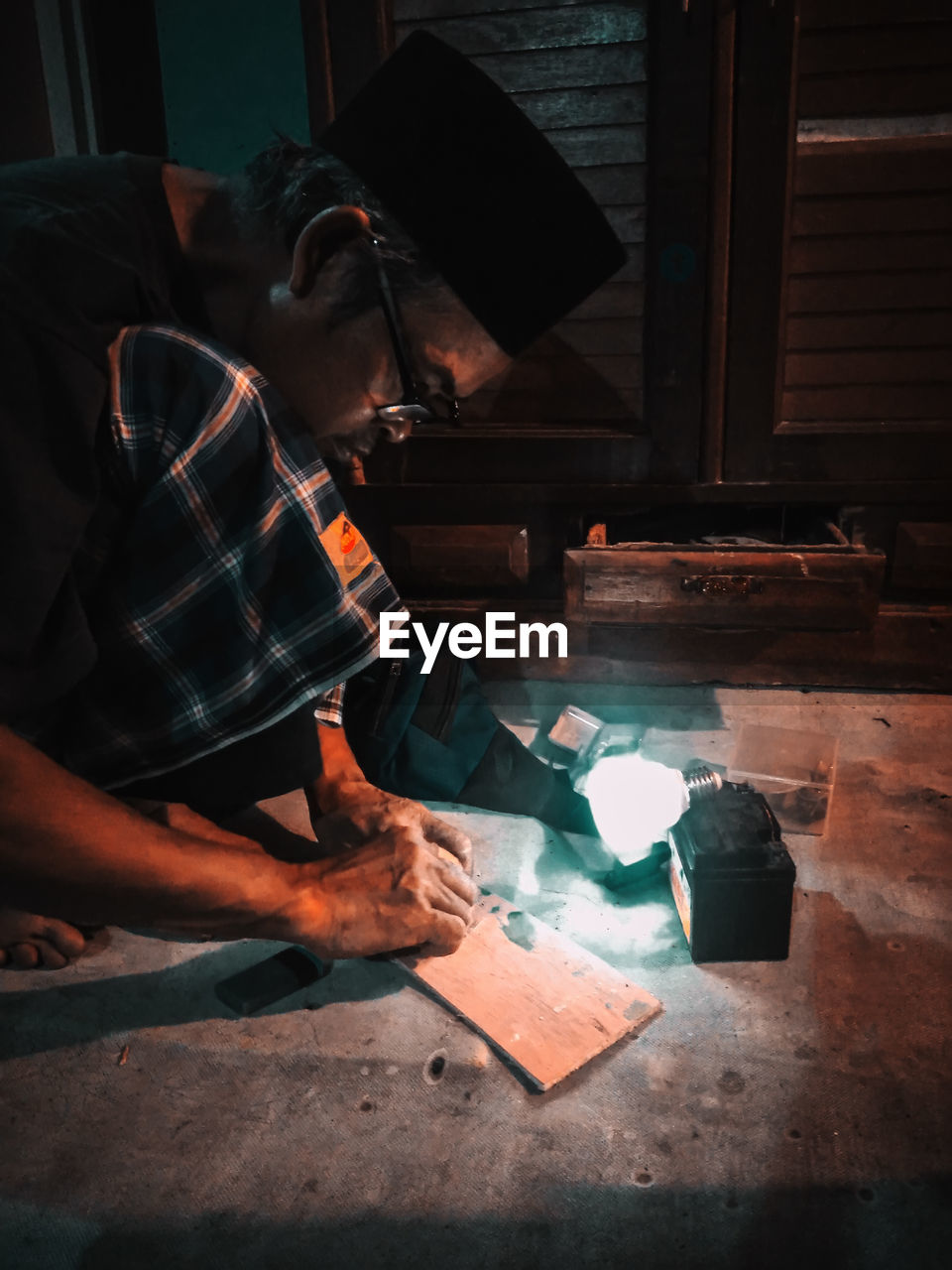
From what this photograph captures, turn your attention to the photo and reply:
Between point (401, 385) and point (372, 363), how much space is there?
2.0 inches

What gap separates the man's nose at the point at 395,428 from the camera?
145 cm

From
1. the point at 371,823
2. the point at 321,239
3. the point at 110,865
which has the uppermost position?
the point at 321,239

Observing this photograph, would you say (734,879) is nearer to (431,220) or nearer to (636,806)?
(636,806)

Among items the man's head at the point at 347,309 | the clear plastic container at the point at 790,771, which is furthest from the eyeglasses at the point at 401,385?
the clear plastic container at the point at 790,771

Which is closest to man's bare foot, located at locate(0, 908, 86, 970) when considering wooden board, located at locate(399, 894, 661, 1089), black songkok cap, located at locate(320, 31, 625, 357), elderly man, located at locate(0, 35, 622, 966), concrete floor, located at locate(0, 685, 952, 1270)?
concrete floor, located at locate(0, 685, 952, 1270)

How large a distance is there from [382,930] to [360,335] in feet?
2.75

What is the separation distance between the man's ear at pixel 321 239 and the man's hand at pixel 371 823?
2.80ft

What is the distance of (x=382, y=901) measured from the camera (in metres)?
1.41

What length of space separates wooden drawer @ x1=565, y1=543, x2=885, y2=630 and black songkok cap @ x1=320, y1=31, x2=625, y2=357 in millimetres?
1182

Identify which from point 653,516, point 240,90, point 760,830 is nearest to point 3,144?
point 240,90

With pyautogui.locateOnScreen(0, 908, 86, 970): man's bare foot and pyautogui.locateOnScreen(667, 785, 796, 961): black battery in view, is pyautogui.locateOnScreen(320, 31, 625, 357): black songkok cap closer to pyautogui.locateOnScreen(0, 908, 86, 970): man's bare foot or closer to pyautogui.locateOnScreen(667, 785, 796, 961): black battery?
pyautogui.locateOnScreen(667, 785, 796, 961): black battery

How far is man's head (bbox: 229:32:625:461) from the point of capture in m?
1.29

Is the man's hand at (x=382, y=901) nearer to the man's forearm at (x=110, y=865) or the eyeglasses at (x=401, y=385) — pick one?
the man's forearm at (x=110, y=865)

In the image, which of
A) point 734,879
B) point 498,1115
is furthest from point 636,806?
point 498,1115
